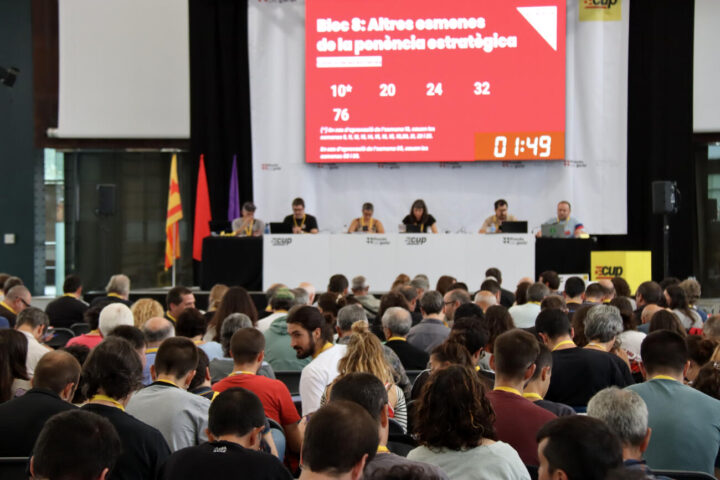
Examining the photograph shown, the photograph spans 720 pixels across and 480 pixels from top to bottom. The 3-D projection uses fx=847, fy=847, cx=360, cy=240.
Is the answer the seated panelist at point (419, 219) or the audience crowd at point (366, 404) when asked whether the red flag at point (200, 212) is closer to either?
the seated panelist at point (419, 219)

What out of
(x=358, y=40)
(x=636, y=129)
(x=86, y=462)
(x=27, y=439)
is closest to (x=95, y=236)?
(x=358, y=40)

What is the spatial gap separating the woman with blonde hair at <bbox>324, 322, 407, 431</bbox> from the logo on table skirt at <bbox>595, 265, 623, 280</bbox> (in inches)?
302

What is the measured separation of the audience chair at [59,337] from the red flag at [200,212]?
6.47 metres

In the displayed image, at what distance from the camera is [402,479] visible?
1.80 metres

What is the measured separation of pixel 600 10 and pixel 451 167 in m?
3.15

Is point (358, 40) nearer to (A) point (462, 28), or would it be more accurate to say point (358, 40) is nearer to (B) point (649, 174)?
(A) point (462, 28)

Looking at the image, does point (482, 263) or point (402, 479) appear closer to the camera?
point (402, 479)

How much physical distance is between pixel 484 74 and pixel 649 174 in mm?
2915

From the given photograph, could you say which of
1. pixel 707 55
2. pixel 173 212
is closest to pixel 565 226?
pixel 707 55

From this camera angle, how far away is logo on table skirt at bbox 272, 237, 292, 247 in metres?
10.9

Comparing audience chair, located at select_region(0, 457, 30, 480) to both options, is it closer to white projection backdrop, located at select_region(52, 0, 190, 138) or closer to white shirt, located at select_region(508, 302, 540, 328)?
white shirt, located at select_region(508, 302, 540, 328)

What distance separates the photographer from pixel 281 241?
35.8 ft

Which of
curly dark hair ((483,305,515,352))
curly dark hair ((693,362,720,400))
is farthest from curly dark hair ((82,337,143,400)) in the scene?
curly dark hair ((693,362,720,400))

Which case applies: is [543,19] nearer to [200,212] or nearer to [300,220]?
[300,220]
